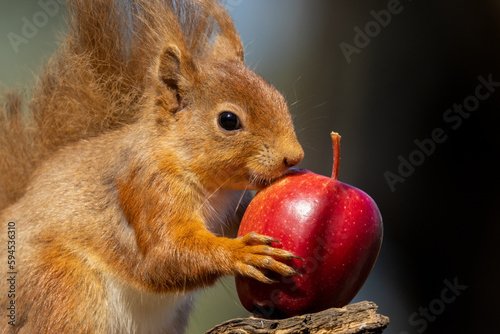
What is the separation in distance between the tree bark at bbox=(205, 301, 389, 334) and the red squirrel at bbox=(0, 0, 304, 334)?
0.13 metres

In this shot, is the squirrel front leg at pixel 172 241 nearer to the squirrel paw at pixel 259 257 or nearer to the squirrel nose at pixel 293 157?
the squirrel paw at pixel 259 257

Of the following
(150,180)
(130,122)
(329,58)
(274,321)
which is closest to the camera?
(274,321)

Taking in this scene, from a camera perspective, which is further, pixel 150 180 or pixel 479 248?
pixel 479 248

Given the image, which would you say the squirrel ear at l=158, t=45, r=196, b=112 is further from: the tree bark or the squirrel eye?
the tree bark

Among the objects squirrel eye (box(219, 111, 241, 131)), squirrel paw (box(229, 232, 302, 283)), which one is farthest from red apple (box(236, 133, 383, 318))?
squirrel eye (box(219, 111, 241, 131))

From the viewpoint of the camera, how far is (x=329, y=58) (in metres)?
4.36

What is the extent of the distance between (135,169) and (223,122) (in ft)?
1.23

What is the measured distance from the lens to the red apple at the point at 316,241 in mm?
1615

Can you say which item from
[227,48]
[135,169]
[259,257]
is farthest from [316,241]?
[227,48]

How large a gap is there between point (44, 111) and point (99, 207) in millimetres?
599

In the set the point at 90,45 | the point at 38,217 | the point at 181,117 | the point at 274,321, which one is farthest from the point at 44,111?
the point at 274,321

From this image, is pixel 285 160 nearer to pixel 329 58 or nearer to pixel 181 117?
pixel 181 117

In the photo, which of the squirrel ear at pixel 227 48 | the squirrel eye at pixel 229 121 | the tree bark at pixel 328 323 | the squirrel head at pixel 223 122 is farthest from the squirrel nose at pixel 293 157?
the squirrel ear at pixel 227 48

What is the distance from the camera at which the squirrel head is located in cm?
182
